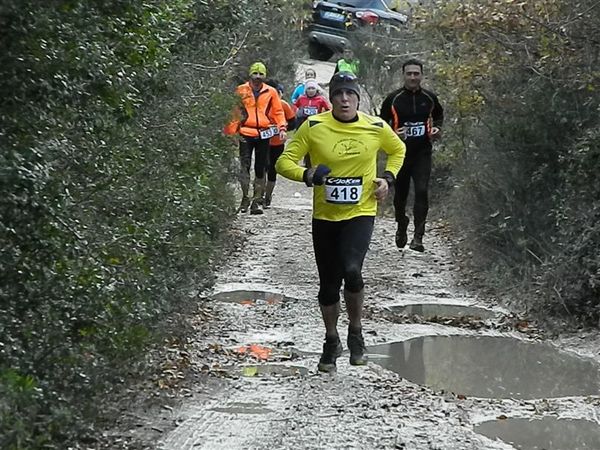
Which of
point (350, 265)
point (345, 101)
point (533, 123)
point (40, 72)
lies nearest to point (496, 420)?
point (350, 265)

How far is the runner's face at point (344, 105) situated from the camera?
830 centimetres

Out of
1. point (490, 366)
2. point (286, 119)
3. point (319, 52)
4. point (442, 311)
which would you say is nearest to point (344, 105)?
point (490, 366)

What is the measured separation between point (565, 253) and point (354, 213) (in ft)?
8.46

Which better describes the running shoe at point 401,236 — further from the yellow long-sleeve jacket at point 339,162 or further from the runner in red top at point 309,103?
the runner in red top at point 309,103

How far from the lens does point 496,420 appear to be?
23.5 ft

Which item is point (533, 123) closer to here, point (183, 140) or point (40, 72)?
point (183, 140)

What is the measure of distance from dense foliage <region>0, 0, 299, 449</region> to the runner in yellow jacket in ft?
2.83

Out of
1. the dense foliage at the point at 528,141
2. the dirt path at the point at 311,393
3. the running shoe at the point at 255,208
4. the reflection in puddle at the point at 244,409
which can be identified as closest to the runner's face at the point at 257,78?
the running shoe at the point at 255,208

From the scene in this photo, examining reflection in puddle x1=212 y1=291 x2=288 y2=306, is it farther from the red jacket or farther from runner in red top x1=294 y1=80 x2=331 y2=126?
runner in red top x1=294 y1=80 x2=331 y2=126

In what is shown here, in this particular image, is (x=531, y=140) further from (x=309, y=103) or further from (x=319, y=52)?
(x=319, y=52)

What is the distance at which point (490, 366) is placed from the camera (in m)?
8.77

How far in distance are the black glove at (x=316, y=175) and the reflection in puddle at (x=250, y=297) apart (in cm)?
288

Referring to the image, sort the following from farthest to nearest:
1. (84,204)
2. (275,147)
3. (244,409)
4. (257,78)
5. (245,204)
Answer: (275,147)
(245,204)
(257,78)
(244,409)
(84,204)

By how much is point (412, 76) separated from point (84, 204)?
23.5 ft
